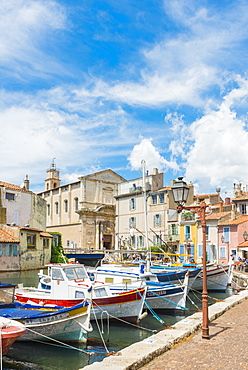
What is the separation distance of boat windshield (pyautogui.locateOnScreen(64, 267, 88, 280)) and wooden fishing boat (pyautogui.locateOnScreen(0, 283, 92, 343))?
4.12 m

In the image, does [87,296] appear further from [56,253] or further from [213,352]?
[56,253]

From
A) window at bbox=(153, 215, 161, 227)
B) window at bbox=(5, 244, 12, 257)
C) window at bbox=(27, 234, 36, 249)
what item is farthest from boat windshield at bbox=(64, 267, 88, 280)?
window at bbox=(153, 215, 161, 227)

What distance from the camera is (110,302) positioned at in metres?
16.1

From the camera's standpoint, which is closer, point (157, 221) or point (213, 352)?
point (213, 352)

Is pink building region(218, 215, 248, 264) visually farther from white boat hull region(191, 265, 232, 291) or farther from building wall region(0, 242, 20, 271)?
building wall region(0, 242, 20, 271)

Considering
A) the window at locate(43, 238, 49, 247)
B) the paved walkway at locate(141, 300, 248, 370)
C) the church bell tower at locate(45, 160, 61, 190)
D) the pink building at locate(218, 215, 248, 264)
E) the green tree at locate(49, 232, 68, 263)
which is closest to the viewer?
the paved walkway at locate(141, 300, 248, 370)

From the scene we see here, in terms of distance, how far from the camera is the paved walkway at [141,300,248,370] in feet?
26.0

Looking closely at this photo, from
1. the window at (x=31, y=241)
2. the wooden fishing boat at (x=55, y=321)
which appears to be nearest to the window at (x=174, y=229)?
the window at (x=31, y=241)

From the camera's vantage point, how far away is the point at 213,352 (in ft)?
28.8

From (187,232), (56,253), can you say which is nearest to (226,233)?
(187,232)

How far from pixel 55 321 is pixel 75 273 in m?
5.34

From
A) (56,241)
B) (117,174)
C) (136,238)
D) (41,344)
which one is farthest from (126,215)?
(41,344)

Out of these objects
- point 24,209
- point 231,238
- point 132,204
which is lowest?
point 231,238

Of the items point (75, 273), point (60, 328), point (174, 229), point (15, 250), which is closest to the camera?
point (60, 328)
